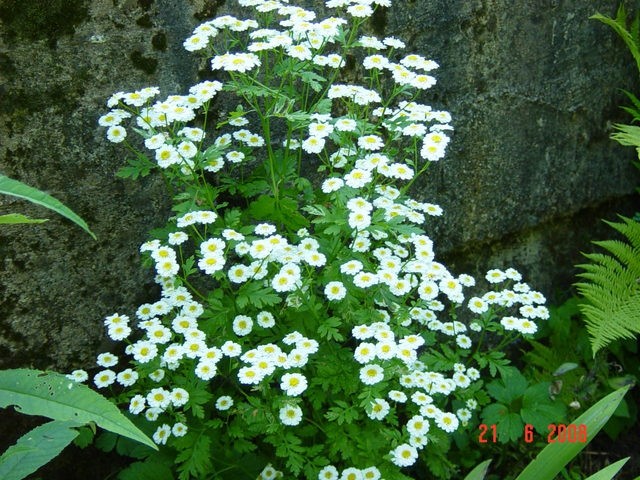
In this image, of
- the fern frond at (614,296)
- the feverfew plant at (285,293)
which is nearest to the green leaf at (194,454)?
the feverfew plant at (285,293)

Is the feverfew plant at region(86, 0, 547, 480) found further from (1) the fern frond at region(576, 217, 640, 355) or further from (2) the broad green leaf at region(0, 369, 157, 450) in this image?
(2) the broad green leaf at region(0, 369, 157, 450)

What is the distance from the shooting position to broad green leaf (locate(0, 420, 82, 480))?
1.05m

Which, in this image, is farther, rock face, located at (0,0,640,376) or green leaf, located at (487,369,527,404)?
green leaf, located at (487,369,527,404)

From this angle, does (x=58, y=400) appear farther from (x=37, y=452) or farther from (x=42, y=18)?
(x=42, y=18)

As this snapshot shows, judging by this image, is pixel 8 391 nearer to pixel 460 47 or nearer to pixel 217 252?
pixel 217 252

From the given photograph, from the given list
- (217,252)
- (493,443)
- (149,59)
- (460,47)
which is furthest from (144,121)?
(493,443)

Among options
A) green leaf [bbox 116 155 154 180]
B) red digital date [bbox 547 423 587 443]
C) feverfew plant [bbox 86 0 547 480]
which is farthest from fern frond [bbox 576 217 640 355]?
green leaf [bbox 116 155 154 180]

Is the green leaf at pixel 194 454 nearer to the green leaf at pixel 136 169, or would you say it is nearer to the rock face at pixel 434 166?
the rock face at pixel 434 166

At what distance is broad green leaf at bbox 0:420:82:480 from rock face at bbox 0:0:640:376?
99cm

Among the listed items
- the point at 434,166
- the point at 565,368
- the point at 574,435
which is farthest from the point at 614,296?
the point at 574,435

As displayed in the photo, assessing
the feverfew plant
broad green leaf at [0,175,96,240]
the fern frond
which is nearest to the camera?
broad green leaf at [0,175,96,240]

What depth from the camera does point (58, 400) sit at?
104 centimetres

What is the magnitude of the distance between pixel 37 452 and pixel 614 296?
6.29ft

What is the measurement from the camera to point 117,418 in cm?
100
